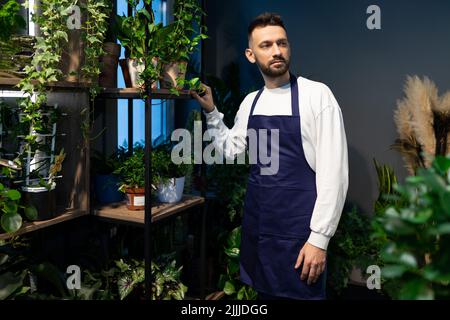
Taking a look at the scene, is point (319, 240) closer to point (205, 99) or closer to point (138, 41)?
point (205, 99)

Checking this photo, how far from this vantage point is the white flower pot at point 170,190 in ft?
6.17

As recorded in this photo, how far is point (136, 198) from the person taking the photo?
1.75 meters

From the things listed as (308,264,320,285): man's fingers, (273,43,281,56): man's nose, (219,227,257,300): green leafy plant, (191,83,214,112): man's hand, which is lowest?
(219,227,257,300): green leafy plant

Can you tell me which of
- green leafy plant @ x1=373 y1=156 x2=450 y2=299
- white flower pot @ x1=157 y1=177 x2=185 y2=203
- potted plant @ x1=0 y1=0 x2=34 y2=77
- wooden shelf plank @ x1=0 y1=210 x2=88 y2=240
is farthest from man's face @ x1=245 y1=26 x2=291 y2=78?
green leafy plant @ x1=373 y1=156 x2=450 y2=299

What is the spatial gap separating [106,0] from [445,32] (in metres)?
2.08

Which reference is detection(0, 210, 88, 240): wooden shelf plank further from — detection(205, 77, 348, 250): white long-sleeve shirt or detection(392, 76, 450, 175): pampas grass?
detection(392, 76, 450, 175): pampas grass

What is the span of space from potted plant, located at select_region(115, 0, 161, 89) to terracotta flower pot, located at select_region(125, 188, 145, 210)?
17.5 inches

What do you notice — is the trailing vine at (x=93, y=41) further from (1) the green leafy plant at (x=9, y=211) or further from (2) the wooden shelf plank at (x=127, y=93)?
(1) the green leafy plant at (x=9, y=211)

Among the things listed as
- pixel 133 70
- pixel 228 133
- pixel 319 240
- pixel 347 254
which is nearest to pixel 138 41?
pixel 133 70

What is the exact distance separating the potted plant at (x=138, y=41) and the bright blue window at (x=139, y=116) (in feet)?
0.94

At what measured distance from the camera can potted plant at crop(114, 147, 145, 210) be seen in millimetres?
1736

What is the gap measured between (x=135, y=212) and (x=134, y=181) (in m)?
0.13

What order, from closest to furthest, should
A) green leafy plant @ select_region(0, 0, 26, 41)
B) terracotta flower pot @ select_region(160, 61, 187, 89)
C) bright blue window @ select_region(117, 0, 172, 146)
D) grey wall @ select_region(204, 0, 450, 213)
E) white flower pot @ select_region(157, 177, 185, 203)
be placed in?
green leafy plant @ select_region(0, 0, 26, 41)
terracotta flower pot @ select_region(160, 61, 187, 89)
white flower pot @ select_region(157, 177, 185, 203)
bright blue window @ select_region(117, 0, 172, 146)
grey wall @ select_region(204, 0, 450, 213)

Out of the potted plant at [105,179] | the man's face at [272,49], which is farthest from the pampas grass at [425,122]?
the potted plant at [105,179]
